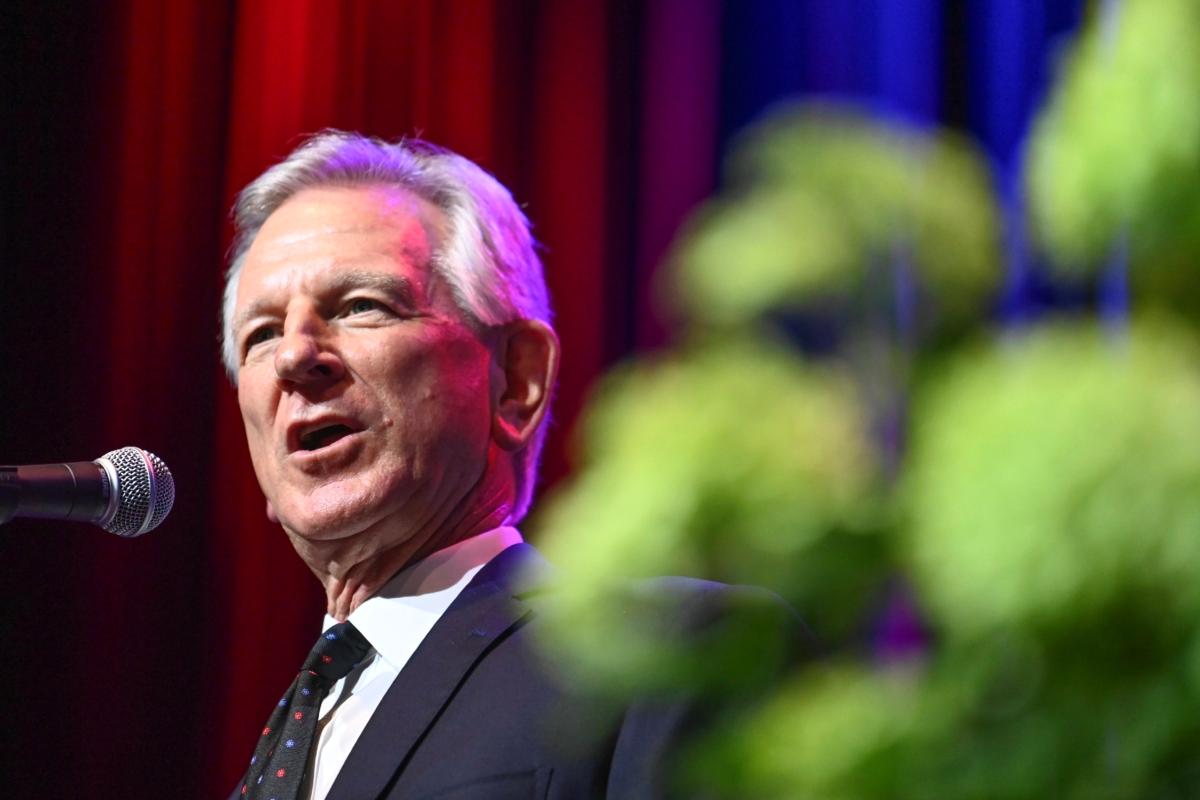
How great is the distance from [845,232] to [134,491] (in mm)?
1330

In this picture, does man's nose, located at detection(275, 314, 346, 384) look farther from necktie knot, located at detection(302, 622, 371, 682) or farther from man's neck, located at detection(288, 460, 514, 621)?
necktie knot, located at detection(302, 622, 371, 682)

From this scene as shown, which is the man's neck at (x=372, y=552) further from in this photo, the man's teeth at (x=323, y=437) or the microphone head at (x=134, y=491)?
the microphone head at (x=134, y=491)

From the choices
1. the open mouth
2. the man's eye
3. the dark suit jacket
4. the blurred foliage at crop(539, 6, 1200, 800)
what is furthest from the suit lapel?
the blurred foliage at crop(539, 6, 1200, 800)

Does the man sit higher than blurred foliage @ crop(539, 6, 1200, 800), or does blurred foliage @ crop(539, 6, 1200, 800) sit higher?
blurred foliage @ crop(539, 6, 1200, 800)

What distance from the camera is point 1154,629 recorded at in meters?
0.30

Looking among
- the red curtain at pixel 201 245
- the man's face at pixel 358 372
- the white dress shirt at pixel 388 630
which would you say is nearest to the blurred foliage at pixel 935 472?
the white dress shirt at pixel 388 630

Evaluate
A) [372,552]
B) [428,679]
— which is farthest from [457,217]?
[428,679]

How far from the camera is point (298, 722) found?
1.78m

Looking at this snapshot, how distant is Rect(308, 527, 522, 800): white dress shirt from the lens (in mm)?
1750

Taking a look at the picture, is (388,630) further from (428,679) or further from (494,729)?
(494,729)

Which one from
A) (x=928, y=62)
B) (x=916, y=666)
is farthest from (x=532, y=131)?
(x=916, y=666)

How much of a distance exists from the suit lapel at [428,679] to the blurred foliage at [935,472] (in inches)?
51.4

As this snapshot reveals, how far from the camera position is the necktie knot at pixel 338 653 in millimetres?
1828

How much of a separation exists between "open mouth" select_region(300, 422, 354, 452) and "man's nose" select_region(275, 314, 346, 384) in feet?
0.24
